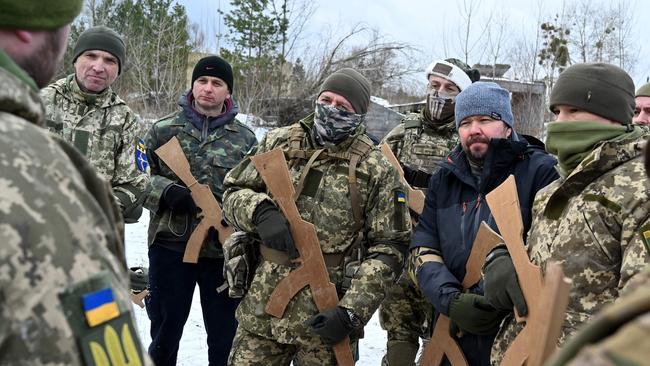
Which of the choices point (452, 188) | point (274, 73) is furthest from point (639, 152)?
point (274, 73)

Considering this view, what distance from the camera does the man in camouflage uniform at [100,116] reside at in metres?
3.85

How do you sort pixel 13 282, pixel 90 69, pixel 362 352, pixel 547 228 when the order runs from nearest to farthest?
pixel 13 282
pixel 547 228
pixel 90 69
pixel 362 352

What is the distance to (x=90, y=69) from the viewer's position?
387cm

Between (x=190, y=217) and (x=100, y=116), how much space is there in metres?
0.85

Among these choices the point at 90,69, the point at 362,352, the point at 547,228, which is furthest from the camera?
the point at 362,352

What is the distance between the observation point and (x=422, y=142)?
15.8 feet

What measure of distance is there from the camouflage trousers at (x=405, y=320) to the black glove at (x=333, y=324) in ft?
3.64

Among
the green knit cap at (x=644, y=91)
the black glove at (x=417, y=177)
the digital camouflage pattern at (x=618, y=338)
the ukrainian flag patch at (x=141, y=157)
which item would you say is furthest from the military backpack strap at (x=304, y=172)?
the green knit cap at (x=644, y=91)

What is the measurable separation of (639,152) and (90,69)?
3.02 metres

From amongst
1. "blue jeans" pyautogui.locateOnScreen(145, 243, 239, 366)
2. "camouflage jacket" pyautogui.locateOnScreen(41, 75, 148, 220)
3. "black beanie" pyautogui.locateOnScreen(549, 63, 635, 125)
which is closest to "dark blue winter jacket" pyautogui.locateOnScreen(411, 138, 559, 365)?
"black beanie" pyautogui.locateOnScreen(549, 63, 635, 125)

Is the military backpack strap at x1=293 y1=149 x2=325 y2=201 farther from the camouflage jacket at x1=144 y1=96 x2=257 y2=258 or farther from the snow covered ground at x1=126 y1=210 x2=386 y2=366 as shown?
the snow covered ground at x1=126 y1=210 x2=386 y2=366

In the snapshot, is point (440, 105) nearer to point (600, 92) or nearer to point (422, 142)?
point (422, 142)

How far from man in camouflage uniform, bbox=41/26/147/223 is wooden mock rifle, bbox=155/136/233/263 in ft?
0.75

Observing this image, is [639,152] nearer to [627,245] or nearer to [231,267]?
[627,245]
